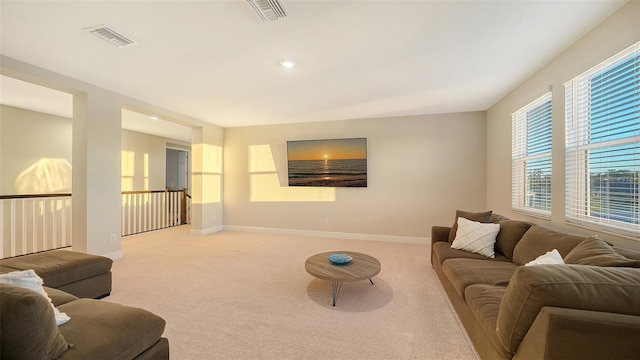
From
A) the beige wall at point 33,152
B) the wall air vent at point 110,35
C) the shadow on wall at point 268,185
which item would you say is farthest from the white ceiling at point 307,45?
the beige wall at point 33,152

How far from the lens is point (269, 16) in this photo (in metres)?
1.94

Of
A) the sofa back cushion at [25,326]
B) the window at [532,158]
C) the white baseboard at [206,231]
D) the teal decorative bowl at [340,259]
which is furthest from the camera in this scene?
the white baseboard at [206,231]

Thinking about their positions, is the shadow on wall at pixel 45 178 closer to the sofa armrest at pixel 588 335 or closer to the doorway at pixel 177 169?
the doorway at pixel 177 169

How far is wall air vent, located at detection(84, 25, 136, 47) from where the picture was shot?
6.98 feet

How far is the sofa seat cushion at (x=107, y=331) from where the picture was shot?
3.91ft

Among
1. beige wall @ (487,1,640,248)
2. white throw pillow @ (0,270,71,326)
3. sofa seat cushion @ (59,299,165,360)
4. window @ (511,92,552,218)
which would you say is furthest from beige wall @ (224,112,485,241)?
white throw pillow @ (0,270,71,326)

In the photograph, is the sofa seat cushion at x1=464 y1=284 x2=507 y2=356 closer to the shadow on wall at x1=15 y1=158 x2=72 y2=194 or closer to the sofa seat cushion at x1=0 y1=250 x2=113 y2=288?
the sofa seat cushion at x1=0 y1=250 x2=113 y2=288

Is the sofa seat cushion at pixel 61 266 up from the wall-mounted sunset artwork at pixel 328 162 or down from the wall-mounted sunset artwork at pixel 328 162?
down

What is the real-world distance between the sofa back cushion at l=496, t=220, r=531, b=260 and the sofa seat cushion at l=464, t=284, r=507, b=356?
0.89 meters

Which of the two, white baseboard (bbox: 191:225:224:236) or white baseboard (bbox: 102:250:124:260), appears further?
white baseboard (bbox: 191:225:224:236)

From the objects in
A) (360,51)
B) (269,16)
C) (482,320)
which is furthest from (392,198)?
(269,16)

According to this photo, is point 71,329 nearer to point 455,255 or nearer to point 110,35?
point 110,35

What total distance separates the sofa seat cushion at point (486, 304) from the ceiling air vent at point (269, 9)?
246cm

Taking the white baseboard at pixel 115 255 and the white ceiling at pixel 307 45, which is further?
the white baseboard at pixel 115 255
